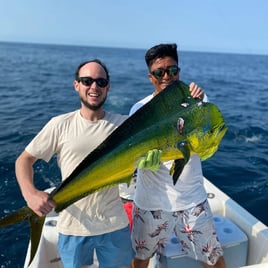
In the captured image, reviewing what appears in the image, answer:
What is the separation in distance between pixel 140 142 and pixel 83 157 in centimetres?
51

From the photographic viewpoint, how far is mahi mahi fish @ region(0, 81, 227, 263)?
1860mm

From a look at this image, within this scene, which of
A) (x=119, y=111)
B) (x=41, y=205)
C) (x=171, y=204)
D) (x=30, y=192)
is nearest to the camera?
(x=41, y=205)

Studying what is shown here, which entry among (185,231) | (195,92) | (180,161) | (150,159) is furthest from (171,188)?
(195,92)

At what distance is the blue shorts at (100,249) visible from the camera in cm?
228

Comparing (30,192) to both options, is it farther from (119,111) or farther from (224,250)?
(119,111)

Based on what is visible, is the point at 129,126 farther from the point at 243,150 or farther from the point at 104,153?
the point at 243,150

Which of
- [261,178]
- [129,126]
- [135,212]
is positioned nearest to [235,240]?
[135,212]

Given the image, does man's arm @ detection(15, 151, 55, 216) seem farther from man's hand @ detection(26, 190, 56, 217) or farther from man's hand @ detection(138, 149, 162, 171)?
man's hand @ detection(138, 149, 162, 171)

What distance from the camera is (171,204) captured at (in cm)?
250

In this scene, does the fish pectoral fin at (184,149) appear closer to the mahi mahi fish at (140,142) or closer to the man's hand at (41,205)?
the mahi mahi fish at (140,142)

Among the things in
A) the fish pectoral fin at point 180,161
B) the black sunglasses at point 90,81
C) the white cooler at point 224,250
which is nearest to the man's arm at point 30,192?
the black sunglasses at point 90,81

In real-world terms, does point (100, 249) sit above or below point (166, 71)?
below

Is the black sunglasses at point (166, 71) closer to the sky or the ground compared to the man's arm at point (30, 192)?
closer to the sky

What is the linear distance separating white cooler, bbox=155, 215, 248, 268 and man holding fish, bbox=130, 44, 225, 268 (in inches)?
8.6
